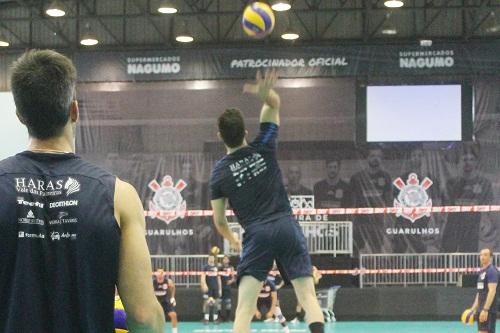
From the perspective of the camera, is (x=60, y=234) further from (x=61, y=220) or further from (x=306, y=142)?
(x=306, y=142)

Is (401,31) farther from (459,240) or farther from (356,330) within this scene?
(356,330)

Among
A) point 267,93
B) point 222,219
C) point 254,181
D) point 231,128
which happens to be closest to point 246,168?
point 254,181

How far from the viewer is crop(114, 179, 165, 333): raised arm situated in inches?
113

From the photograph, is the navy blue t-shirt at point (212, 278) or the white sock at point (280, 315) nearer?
the white sock at point (280, 315)

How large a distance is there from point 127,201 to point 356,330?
60.7 feet

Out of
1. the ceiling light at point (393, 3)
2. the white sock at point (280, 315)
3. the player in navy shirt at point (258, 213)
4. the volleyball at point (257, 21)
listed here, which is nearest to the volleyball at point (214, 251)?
the white sock at point (280, 315)

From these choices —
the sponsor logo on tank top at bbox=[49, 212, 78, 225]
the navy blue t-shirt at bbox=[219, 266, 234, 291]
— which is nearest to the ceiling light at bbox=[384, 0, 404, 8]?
the navy blue t-shirt at bbox=[219, 266, 234, 291]

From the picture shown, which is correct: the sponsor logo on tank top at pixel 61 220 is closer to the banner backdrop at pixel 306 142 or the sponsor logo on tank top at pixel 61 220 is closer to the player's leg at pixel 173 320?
the player's leg at pixel 173 320

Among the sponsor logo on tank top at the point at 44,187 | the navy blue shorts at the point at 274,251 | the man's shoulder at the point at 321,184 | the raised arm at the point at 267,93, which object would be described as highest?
the man's shoulder at the point at 321,184

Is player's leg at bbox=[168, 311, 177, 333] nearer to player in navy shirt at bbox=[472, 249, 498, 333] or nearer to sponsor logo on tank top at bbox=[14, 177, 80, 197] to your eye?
player in navy shirt at bbox=[472, 249, 498, 333]

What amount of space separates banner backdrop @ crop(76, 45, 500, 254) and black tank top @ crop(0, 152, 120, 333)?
23.1m

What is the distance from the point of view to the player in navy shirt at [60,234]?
2.79 m

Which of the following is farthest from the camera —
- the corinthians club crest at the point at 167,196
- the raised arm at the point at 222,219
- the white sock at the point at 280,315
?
the corinthians club crest at the point at 167,196

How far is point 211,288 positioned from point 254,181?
16563 mm
